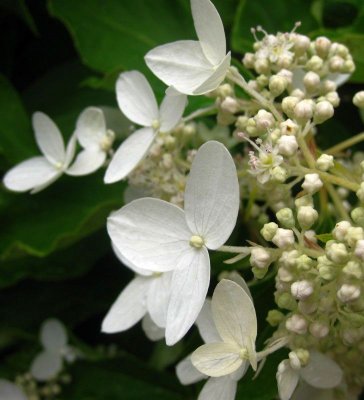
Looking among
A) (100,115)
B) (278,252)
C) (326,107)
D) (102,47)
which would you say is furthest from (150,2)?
(278,252)

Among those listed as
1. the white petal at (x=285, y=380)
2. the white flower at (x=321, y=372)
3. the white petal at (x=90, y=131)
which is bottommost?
the white flower at (x=321, y=372)

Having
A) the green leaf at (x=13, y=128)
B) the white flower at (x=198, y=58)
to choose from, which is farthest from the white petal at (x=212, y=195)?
the green leaf at (x=13, y=128)

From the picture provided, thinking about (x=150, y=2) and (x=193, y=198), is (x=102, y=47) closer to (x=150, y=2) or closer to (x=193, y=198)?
(x=150, y=2)

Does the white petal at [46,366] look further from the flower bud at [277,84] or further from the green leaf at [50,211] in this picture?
the flower bud at [277,84]

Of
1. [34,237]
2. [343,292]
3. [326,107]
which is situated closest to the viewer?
[343,292]

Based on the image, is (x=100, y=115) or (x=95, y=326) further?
(x=95, y=326)

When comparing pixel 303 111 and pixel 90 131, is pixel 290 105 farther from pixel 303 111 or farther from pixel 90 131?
pixel 90 131

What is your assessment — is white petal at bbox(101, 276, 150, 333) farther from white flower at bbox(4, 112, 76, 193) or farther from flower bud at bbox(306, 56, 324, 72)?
flower bud at bbox(306, 56, 324, 72)
